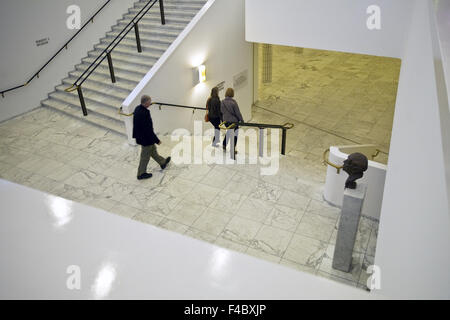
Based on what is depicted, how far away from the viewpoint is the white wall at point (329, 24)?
7707 millimetres

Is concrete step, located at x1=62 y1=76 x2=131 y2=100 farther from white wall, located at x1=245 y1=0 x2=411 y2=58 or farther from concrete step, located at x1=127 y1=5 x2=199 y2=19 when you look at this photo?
white wall, located at x1=245 y1=0 x2=411 y2=58

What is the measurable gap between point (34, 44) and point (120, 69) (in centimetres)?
235

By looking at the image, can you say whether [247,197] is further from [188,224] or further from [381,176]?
[381,176]

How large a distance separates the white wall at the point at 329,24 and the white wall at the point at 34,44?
197 inches

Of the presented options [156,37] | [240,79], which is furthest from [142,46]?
[240,79]

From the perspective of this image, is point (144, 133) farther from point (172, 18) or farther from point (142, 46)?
point (172, 18)

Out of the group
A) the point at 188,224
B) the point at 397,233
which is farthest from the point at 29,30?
the point at 397,233

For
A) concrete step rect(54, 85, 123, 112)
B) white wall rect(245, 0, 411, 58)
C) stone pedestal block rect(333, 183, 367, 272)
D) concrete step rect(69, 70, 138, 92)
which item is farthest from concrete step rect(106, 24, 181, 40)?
stone pedestal block rect(333, 183, 367, 272)

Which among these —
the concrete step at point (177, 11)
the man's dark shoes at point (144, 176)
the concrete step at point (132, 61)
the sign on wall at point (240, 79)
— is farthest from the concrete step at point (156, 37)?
the man's dark shoes at point (144, 176)

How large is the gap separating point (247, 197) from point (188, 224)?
123cm

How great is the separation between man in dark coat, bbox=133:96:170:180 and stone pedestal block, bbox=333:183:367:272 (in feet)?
11.6

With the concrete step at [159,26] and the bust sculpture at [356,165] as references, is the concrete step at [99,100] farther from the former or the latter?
the bust sculpture at [356,165]

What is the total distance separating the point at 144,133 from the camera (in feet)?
21.1

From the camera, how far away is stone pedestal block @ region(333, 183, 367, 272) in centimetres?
459
